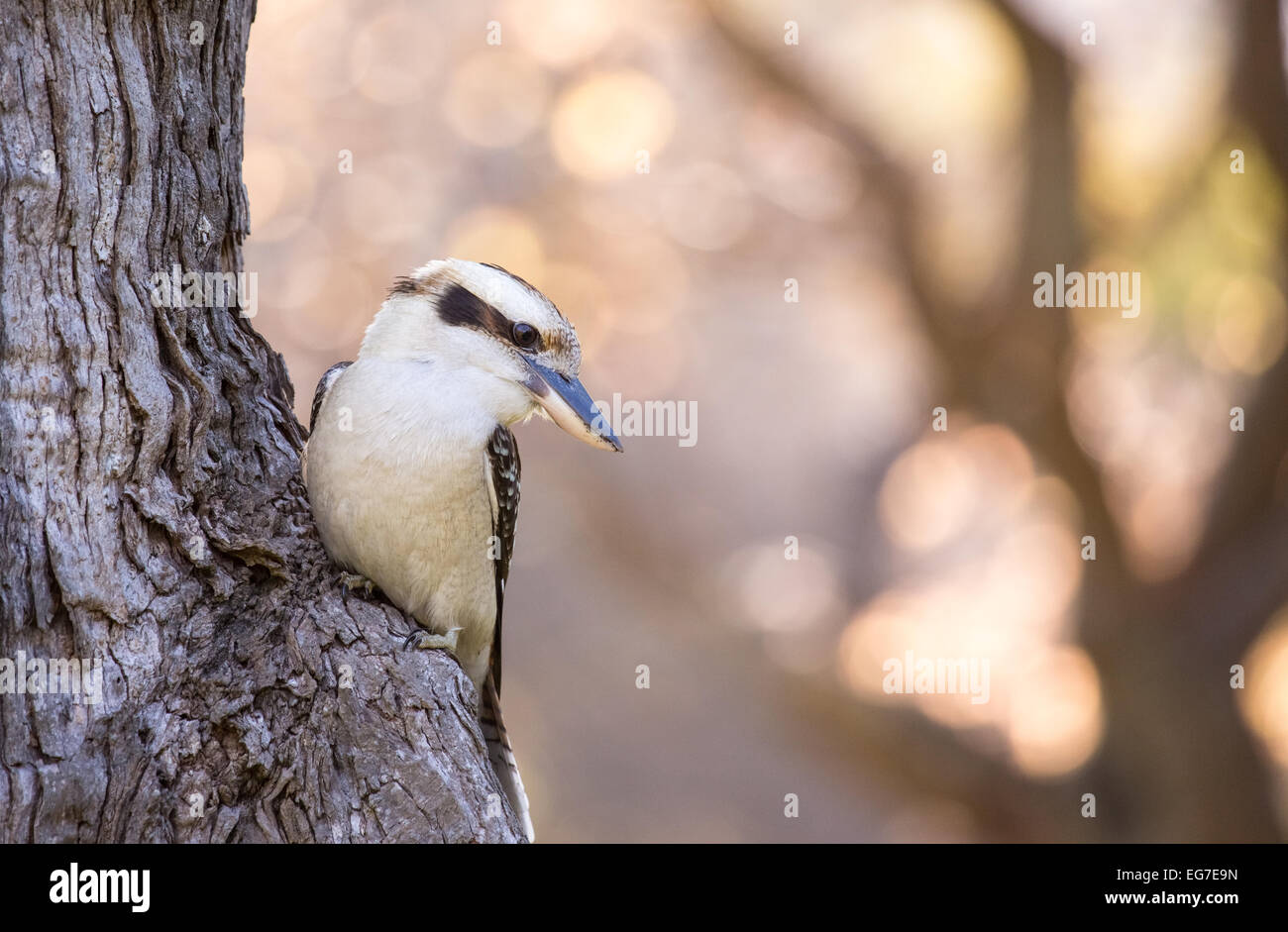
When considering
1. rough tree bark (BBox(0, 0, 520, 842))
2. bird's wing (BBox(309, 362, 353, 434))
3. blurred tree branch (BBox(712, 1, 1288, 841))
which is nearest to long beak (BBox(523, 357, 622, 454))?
bird's wing (BBox(309, 362, 353, 434))

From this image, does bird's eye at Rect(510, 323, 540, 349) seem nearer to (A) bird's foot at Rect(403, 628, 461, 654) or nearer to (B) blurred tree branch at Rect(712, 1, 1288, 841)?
(A) bird's foot at Rect(403, 628, 461, 654)

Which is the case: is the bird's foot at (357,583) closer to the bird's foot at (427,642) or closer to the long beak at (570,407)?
the bird's foot at (427,642)

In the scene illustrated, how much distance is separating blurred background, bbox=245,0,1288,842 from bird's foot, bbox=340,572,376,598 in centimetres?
362

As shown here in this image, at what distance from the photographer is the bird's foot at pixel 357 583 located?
2357mm

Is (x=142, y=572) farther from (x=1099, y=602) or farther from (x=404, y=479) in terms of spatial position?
(x=1099, y=602)

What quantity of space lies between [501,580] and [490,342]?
60 cm

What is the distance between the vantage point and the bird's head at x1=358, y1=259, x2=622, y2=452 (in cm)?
248

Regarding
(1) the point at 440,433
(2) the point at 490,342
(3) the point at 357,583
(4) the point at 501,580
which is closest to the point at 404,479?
(1) the point at 440,433

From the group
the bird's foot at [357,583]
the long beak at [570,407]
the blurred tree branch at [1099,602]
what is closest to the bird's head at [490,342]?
the long beak at [570,407]

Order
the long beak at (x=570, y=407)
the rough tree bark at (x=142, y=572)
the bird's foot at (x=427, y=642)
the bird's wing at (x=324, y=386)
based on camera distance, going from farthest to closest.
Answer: the bird's wing at (x=324, y=386)
the long beak at (x=570, y=407)
the bird's foot at (x=427, y=642)
the rough tree bark at (x=142, y=572)

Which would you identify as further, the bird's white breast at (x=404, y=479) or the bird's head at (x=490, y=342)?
the bird's head at (x=490, y=342)

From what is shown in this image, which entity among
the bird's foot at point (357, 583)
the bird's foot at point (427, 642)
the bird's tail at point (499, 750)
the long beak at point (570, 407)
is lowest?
the bird's tail at point (499, 750)

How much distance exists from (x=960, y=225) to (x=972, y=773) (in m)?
2.60

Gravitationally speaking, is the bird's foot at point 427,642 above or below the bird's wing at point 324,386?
below
